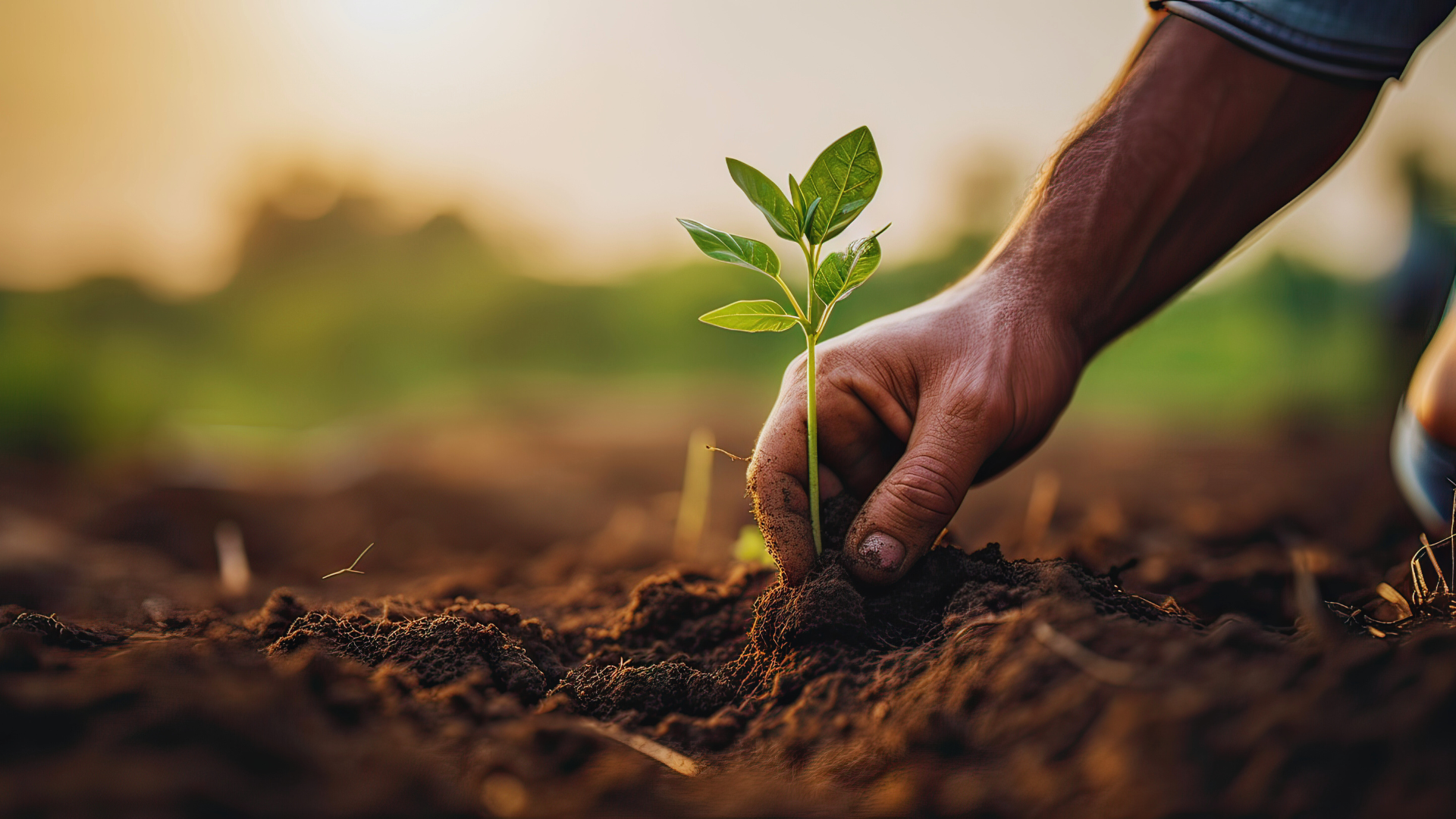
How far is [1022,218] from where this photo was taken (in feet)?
6.08

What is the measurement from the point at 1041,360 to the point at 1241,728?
0.98 meters

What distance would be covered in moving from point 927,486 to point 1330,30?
1.38 meters

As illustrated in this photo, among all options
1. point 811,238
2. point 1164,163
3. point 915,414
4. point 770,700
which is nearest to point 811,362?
point 811,238

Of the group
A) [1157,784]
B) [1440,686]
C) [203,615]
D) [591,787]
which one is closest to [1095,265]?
[1440,686]

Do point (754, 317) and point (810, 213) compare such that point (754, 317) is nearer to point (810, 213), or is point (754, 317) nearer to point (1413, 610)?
point (810, 213)

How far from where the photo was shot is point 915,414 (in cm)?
173

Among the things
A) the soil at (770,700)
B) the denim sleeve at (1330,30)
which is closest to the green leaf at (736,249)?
the soil at (770,700)

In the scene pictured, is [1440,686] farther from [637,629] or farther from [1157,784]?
[637,629]

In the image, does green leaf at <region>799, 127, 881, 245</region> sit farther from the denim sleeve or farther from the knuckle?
the denim sleeve

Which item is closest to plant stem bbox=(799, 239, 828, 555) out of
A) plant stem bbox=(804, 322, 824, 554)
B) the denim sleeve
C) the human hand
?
plant stem bbox=(804, 322, 824, 554)

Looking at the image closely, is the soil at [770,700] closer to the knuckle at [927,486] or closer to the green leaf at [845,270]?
the knuckle at [927,486]

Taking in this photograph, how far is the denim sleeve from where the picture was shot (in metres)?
1.62

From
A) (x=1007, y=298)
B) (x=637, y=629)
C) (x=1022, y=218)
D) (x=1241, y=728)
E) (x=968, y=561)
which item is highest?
(x=1022, y=218)

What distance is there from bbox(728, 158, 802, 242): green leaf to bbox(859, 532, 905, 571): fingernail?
0.66m
